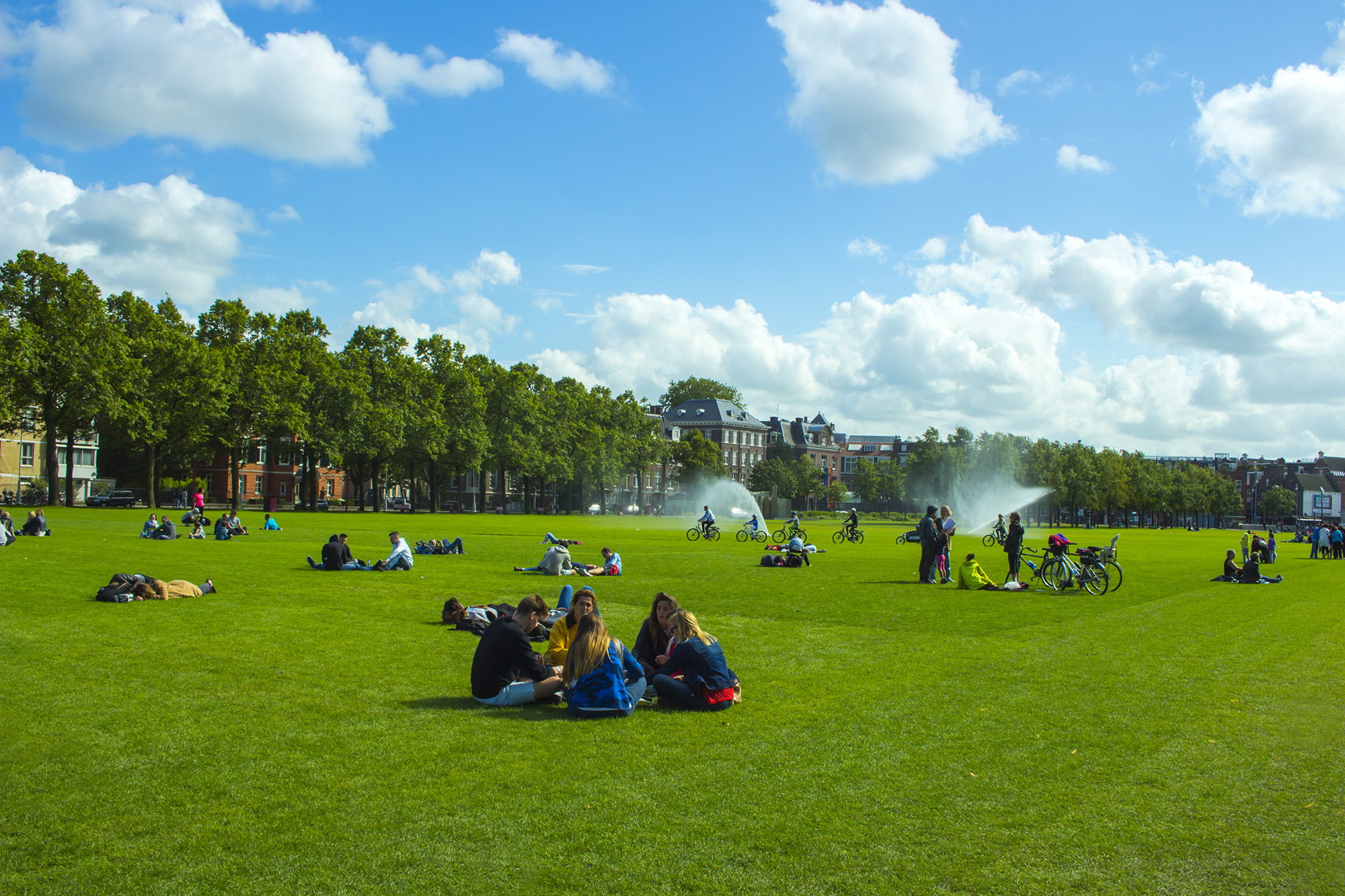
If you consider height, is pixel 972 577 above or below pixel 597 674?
below

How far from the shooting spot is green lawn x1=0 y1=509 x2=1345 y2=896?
5867mm

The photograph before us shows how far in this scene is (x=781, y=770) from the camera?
26.0 ft

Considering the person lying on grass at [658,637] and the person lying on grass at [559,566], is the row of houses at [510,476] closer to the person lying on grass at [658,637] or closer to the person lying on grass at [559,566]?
the person lying on grass at [559,566]

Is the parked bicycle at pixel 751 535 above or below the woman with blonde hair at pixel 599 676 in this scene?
below

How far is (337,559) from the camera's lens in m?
25.7

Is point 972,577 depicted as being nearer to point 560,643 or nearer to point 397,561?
point 397,561

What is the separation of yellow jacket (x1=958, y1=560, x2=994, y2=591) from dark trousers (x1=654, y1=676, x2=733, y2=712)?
17.1 meters

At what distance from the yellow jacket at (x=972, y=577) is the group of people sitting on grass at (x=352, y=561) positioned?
15.3m

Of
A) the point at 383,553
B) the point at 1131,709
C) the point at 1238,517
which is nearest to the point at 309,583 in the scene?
the point at 383,553

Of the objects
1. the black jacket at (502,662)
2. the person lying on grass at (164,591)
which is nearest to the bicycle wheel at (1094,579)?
the black jacket at (502,662)

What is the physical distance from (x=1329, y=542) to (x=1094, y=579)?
32.2 m

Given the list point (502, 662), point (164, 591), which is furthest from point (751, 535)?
point (502, 662)

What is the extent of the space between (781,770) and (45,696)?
790cm

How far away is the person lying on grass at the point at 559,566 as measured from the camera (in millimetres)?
25609
